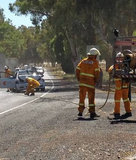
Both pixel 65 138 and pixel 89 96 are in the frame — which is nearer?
pixel 65 138

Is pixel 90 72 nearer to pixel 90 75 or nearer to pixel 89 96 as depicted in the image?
pixel 90 75

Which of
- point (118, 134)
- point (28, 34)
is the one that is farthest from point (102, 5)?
point (28, 34)

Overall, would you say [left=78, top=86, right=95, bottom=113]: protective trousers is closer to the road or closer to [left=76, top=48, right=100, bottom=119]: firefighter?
[left=76, top=48, right=100, bottom=119]: firefighter

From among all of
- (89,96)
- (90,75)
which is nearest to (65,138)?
(89,96)

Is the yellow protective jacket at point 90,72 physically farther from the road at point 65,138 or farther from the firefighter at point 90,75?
the road at point 65,138

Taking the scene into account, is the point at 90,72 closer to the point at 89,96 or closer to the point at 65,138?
the point at 89,96

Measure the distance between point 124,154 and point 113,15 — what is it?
99.2 feet

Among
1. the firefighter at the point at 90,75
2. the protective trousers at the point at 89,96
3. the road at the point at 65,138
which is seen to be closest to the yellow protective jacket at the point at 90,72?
the firefighter at the point at 90,75

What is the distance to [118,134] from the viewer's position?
10.0m

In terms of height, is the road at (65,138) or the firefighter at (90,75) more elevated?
the firefighter at (90,75)

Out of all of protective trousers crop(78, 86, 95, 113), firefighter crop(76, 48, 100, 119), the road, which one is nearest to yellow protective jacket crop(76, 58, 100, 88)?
firefighter crop(76, 48, 100, 119)

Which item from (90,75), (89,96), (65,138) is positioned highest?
(90,75)

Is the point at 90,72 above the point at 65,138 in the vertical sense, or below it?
above

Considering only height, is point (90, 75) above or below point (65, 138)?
above
